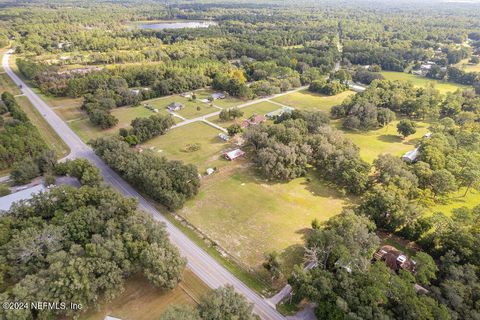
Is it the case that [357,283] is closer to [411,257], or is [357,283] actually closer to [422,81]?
[411,257]

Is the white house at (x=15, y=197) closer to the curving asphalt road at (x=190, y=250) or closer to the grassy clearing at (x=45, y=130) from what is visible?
the curving asphalt road at (x=190, y=250)

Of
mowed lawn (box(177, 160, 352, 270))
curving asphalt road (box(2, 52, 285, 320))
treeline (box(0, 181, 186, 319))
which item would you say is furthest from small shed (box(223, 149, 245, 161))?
treeline (box(0, 181, 186, 319))

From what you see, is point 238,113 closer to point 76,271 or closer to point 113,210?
point 113,210

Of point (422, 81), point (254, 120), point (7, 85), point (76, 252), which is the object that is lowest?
A: point (422, 81)

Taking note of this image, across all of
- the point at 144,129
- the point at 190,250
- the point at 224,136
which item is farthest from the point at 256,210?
the point at 144,129

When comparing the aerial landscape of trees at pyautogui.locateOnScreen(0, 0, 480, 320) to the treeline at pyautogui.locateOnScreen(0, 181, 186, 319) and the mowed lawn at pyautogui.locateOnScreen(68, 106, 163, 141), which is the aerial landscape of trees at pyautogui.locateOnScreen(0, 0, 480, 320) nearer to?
the treeline at pyautogui.locateOnScreen(0, 181, 186, 319)

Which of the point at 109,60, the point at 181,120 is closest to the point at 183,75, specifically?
the point at 181,120
